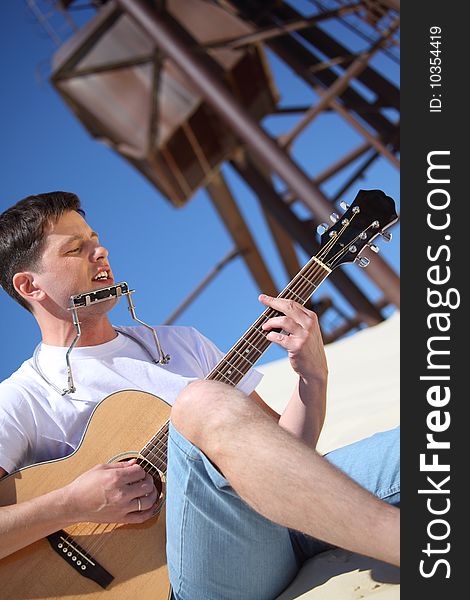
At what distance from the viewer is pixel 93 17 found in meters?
6.66

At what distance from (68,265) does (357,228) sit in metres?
0.69

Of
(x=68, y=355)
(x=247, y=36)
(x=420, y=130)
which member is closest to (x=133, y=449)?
(x=68, y=355)

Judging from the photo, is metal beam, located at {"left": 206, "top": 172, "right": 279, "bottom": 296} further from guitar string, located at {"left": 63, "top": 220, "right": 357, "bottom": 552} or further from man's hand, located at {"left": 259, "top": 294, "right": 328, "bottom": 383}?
man's hand, located at {"left": 259, "top": 294, "right": 328, "bottom": 383}

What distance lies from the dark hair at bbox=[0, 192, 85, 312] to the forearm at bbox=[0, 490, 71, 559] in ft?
1.85

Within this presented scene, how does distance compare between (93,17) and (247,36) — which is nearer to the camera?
(247,36)

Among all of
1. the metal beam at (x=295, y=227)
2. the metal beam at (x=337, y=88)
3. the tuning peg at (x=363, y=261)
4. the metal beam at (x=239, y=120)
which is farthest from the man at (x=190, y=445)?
the metal beam at (x=337, y=88)

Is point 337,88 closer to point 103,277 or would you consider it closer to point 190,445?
point 103,277

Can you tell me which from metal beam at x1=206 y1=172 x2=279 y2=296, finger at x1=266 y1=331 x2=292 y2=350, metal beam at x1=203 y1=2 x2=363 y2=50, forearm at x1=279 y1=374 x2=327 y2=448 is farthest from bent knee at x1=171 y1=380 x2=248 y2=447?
metal beam at x1=206 y1=172 x2=279 y2=296

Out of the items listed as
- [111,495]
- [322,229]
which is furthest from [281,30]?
[111,495]

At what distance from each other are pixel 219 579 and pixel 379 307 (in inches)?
209

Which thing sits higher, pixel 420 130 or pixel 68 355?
pixel 420 130

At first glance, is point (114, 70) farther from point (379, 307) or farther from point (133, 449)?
point (133, 449)

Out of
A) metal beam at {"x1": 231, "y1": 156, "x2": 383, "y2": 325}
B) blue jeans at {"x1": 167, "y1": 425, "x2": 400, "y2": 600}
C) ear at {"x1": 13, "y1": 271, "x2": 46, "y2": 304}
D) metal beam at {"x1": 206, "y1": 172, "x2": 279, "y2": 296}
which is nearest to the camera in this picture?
blue jeans at {"x1": 167, "y1": 425, "x2": 400, "y2": 600}

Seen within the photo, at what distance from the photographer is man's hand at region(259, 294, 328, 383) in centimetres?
164
